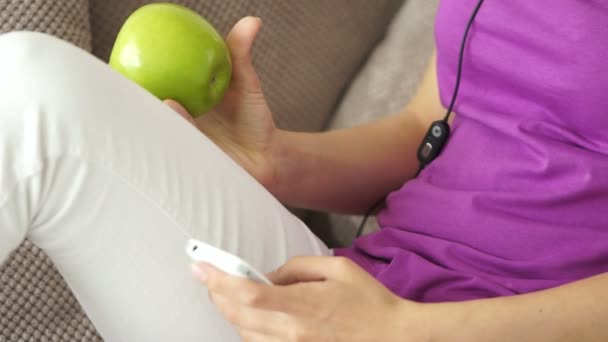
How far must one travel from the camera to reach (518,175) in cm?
80

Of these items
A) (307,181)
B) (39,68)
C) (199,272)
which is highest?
(39,68)

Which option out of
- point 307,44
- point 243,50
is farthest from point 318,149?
point 307,44

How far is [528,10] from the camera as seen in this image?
0.82 meters

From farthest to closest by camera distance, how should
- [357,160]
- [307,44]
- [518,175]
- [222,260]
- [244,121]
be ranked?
[307,44] < [357,160] < [244,121] < [518,175] < [222,260]

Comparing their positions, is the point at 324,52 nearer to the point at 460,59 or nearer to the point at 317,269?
the point at 460,59

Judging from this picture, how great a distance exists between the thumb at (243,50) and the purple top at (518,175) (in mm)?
237

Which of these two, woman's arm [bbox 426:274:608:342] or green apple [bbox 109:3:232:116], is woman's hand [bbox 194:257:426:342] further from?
green apple [bbox 109:3:232:116]

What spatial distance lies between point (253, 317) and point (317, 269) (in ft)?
0.25

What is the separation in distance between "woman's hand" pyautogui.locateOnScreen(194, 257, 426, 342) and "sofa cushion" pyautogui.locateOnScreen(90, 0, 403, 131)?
22.1 inches

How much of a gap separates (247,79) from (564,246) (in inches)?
15.5

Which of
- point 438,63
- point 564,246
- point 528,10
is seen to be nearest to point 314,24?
point 438,63

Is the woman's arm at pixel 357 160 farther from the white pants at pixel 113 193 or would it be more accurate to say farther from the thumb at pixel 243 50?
the white pants at pixel 113 193

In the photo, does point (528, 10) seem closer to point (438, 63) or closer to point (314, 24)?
point (438, 63)

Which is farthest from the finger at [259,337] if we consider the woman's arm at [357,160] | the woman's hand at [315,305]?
the woman's arm at [357,160]
